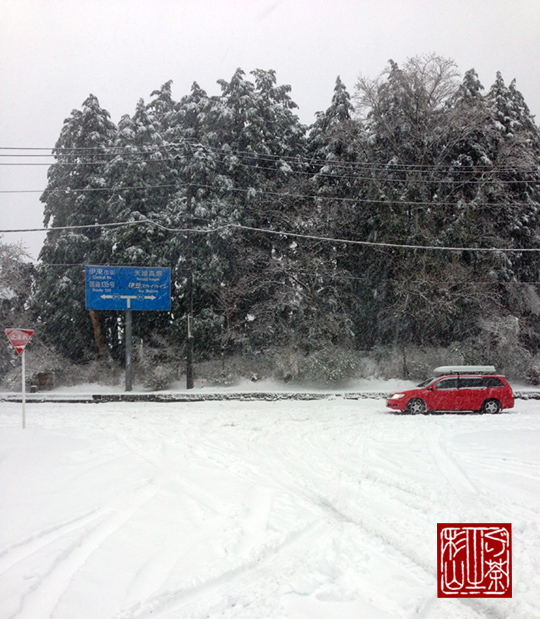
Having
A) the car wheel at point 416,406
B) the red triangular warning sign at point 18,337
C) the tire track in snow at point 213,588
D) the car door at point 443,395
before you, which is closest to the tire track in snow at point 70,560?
the tire track in snow at point 213,588

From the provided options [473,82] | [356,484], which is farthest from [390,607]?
[473,82]

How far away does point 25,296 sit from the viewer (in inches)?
1194

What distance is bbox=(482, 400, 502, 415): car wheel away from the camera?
17844mm

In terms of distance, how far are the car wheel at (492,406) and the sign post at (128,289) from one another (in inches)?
609

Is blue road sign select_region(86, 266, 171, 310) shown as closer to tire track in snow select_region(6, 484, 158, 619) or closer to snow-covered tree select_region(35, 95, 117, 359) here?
snow-covered tree select_region(35, 95, 117, 359)

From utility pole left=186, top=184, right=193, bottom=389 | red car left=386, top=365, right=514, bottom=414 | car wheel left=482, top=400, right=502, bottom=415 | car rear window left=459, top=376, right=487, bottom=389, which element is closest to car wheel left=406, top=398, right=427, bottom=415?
red car left=386, top=365, right=514, bottom=414

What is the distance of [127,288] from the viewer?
25797mm

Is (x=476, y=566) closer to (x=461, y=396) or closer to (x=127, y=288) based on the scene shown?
(x=461, y=396)

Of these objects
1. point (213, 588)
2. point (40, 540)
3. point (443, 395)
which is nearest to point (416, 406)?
point (443, 395)

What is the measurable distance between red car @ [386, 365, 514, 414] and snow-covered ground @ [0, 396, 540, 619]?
395 centimetres

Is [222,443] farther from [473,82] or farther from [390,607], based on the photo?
[473,82]

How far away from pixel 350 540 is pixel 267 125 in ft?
97.4

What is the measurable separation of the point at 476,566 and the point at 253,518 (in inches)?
132

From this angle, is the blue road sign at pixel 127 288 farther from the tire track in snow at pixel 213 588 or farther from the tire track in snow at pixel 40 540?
the tire track in snow at pixel 213 588
